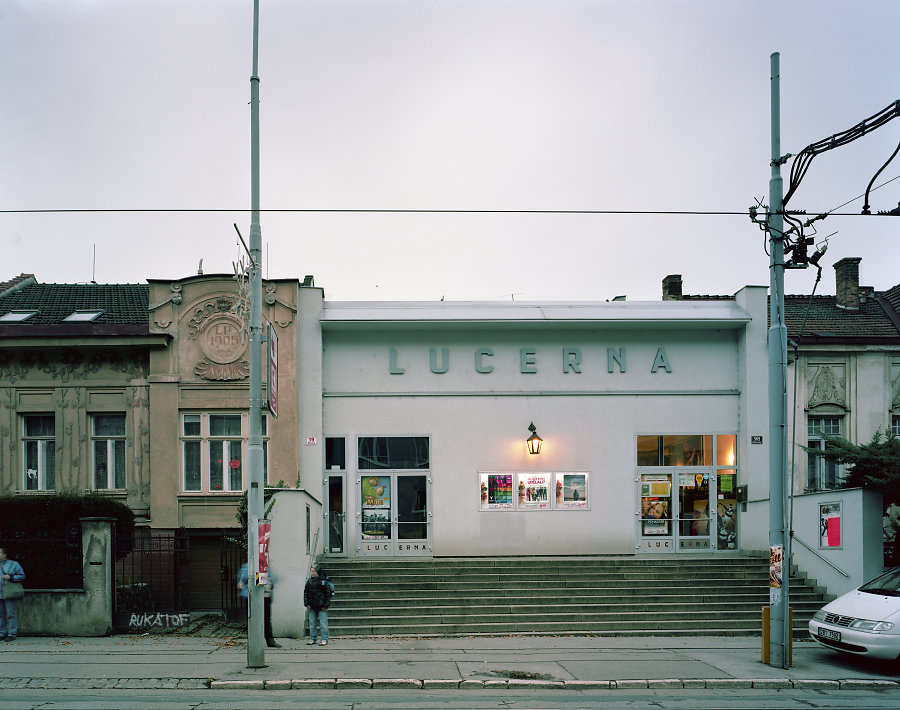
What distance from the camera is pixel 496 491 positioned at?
20297mm

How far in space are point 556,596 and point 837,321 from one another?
1230cm

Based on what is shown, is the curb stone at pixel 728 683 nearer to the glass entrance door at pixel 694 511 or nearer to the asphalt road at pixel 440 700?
the asphalt road at pixel 440 700

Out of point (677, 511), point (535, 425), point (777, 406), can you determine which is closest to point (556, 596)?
point (535, 425)

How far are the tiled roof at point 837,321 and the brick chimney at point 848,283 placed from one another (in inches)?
9.2

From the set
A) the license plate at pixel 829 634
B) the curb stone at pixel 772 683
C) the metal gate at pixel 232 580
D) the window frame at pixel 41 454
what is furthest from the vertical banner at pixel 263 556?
the window frame at pixel 41 454

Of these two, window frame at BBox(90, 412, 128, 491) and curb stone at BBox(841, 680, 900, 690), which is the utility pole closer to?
curb stone at BBox(841, 680, 900, 690)

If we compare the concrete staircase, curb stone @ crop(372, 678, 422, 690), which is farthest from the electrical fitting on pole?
curb stone @ crop(372, 678, 422, 690)

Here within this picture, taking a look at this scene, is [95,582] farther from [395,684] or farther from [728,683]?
[728,683]

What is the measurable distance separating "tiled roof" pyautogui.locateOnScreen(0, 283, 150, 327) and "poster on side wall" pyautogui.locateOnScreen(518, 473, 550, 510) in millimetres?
10976

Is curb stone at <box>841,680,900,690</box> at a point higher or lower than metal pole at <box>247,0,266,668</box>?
lower

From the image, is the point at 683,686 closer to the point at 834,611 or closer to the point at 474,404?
the point at 834,611

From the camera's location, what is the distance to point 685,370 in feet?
68.3

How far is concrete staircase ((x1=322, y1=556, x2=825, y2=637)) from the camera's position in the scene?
15.8 metres

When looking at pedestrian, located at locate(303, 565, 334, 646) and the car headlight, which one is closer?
the car headlight
